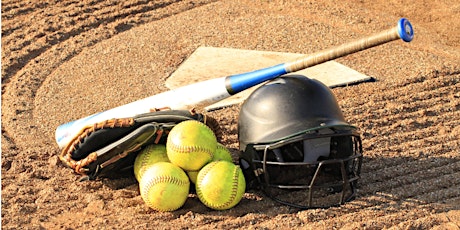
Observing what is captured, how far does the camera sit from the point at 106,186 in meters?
4.83

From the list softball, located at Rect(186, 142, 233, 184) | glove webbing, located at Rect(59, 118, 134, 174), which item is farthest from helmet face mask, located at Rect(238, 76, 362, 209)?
glove webbing, located at Rect(59, 118, 134, 174)

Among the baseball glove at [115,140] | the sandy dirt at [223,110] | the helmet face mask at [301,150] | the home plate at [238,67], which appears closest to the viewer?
the helmet face mask at [301,150]

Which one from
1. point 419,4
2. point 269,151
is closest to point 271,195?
point 269,151

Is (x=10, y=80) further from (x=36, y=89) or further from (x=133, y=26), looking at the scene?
(x=133, y=26)

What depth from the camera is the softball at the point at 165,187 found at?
4.29 meters

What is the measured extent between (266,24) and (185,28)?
35.7 inches

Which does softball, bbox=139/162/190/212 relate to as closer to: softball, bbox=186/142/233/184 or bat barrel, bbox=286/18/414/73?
softball, bbox=186/142/233/184

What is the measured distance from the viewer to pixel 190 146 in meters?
4.34

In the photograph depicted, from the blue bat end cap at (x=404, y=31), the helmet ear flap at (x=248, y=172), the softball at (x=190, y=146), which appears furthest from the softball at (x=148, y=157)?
the blue bat end cap at (x=404, y=31)

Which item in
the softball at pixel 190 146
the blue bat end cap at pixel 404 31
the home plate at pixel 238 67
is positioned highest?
the blue bat end cap at pixel 404 31

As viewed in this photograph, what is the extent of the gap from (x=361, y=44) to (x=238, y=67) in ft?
7.74

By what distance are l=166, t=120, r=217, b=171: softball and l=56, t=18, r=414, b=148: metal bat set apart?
1.89 ft

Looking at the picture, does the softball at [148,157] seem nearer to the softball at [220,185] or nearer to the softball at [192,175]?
the softball at [192,175]

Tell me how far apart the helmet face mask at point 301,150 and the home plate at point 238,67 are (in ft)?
4.59
